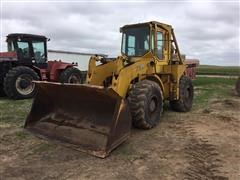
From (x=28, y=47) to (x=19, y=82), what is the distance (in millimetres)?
1645

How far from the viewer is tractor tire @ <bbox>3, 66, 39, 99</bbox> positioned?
11.8 m

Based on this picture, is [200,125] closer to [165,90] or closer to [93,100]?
[165,90]

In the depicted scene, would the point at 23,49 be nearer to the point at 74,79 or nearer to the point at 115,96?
the point at 74,79

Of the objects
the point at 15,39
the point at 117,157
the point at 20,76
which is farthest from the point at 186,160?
the point at 15,39

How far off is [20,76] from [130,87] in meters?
6.07

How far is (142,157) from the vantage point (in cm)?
562

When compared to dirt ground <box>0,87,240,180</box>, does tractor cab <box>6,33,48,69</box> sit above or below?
above

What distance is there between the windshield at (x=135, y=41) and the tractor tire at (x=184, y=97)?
59.4 inches

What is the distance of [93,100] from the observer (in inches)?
258

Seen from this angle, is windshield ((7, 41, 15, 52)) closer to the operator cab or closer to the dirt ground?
the operator cab

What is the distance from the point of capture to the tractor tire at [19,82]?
1177cm

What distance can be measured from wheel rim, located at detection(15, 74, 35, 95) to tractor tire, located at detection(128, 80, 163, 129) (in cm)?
604

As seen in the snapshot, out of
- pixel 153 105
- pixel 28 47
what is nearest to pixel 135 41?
pixel 153 105

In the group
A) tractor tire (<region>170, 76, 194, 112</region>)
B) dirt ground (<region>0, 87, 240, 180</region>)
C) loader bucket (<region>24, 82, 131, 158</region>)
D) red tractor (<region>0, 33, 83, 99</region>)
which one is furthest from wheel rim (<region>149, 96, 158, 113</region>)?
red tractor (<region>0, 33, 83, 99</region>)
